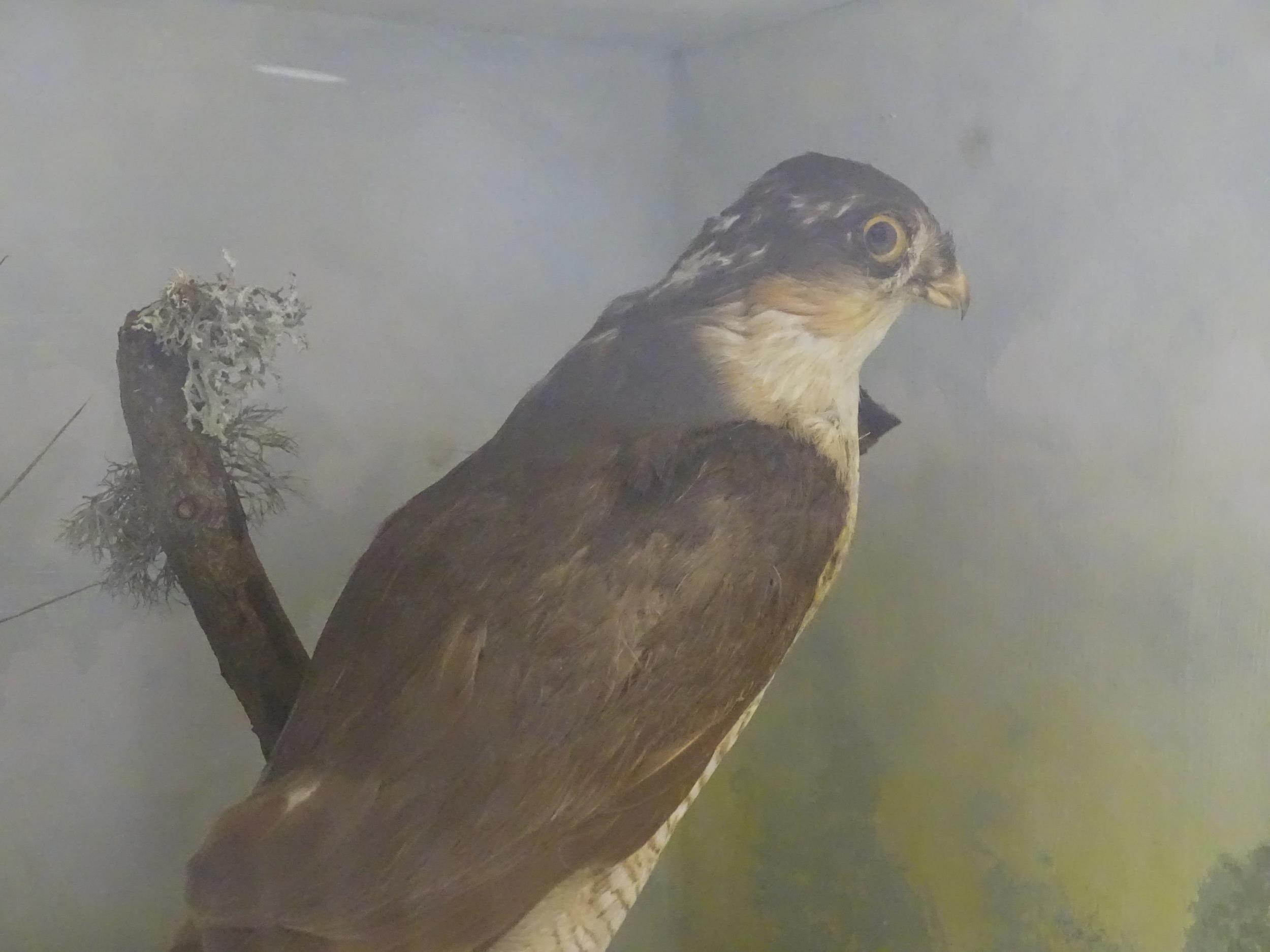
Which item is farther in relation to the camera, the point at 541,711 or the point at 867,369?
the point at 867,369

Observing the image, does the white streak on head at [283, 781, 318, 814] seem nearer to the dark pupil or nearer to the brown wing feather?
the brown wing feather

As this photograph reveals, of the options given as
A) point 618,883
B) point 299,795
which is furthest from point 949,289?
point 299,795

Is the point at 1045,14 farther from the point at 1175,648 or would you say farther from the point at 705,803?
the point at 705,803

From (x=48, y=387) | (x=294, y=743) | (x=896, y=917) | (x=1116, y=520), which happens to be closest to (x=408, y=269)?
(x=48, y=387)

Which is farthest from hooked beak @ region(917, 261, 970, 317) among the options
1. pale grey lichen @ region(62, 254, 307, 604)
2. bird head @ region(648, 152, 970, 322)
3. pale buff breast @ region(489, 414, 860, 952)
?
pale grey lichen @ region(62, 254, 307, 604)

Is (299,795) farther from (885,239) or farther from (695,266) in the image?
(885,239)

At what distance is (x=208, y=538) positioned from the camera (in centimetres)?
79

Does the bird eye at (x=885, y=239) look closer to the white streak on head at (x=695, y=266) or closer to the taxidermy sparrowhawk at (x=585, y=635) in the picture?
the taxidermy sparrowhawk at (x=585, y=635)

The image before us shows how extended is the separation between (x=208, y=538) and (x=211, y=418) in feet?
0.34

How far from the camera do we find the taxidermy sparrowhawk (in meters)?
0.70

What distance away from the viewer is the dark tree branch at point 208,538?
742 millimetres

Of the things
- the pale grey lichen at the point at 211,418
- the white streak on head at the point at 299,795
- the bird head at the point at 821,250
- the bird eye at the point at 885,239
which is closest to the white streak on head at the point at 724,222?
the bird head at the point at 821,250

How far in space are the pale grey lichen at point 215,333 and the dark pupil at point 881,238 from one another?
0.46 m

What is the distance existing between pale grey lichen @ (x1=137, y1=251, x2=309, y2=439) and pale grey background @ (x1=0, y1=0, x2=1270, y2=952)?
185 millimetres
